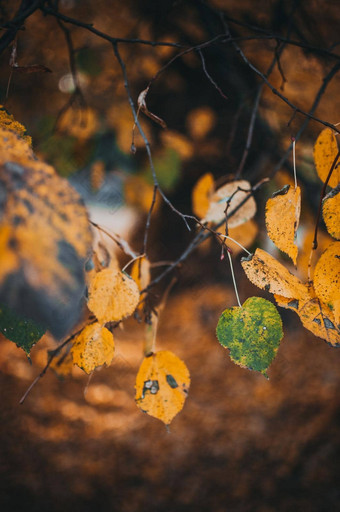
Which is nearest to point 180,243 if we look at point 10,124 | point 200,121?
point 200,121

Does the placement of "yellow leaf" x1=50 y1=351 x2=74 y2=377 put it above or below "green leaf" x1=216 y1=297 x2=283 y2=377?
below

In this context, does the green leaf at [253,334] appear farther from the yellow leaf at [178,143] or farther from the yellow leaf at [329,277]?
the yellow leaf at [178,143]

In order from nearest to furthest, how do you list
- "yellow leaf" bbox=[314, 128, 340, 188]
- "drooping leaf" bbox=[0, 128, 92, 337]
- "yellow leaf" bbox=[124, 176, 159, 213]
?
"drooping leaf" bbox=[0, 128, 92, 337]
"yellow leaf" bbox=[314, 128, 340, 188]
"yellow leaf" bbox=[124, 176, 159, 213]

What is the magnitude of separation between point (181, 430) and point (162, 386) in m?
0.26

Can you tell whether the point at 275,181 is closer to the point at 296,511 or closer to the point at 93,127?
the point at 93,127

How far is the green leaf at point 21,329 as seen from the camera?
1.11ft

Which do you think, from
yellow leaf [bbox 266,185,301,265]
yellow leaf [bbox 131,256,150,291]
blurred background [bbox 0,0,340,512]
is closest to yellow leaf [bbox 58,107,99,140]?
blurred background [bbox 0,0,340,512]

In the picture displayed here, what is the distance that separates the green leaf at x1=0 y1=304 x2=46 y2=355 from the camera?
1.11ft

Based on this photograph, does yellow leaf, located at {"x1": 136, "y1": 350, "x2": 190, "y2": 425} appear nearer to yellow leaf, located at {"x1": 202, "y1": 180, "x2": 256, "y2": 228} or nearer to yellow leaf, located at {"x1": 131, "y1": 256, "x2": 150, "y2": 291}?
yellow leaf, located at {"x1": 131, "y1": 256, "x2": 150, "y2": 291}

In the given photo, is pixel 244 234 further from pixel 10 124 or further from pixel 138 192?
pixel 10 124

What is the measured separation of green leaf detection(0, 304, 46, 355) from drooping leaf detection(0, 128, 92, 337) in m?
0.01

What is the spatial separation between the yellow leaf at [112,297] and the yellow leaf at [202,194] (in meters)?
0.23

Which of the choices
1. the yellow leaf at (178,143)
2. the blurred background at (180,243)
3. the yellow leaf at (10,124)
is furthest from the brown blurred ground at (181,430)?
the yellow leaf at (10,124)

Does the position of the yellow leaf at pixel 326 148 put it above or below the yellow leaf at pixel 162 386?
above
